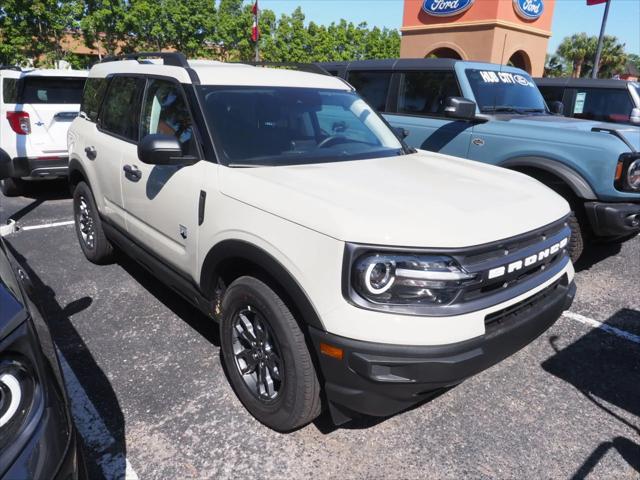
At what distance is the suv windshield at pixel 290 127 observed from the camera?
2869 millimetres

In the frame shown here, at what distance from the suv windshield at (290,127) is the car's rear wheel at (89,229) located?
2100 millimetres

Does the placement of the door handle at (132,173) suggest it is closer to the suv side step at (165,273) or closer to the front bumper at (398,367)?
the suv side step at (165,273)

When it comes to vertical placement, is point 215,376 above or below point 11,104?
below

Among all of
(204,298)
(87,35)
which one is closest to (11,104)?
(204,298)

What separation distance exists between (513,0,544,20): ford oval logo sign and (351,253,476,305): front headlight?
69.1 ft

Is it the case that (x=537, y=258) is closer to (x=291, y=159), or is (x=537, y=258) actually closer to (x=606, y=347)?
(x=291, y=159)

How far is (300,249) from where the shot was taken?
7.08 ft

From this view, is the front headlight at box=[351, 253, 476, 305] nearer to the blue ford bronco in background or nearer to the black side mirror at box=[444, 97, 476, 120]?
the blue ford bronco in background

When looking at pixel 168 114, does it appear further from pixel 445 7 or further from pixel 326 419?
pixel 445 7

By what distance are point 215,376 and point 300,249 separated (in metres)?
1.34

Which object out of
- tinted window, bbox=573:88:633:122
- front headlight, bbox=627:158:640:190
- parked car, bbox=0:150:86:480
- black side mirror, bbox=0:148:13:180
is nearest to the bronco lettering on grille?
parked car, bbox=0:150:86:480

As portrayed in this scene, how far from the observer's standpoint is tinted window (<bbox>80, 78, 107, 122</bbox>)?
4352 millimetres

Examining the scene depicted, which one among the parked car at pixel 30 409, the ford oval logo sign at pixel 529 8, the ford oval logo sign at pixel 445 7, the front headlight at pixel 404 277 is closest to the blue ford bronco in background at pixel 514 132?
the front headlight at pixel 404 277

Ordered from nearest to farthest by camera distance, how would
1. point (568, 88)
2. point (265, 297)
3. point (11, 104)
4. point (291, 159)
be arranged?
point (265, 297) → point (291, 159) → point (11, 104) → point (568, 88)
